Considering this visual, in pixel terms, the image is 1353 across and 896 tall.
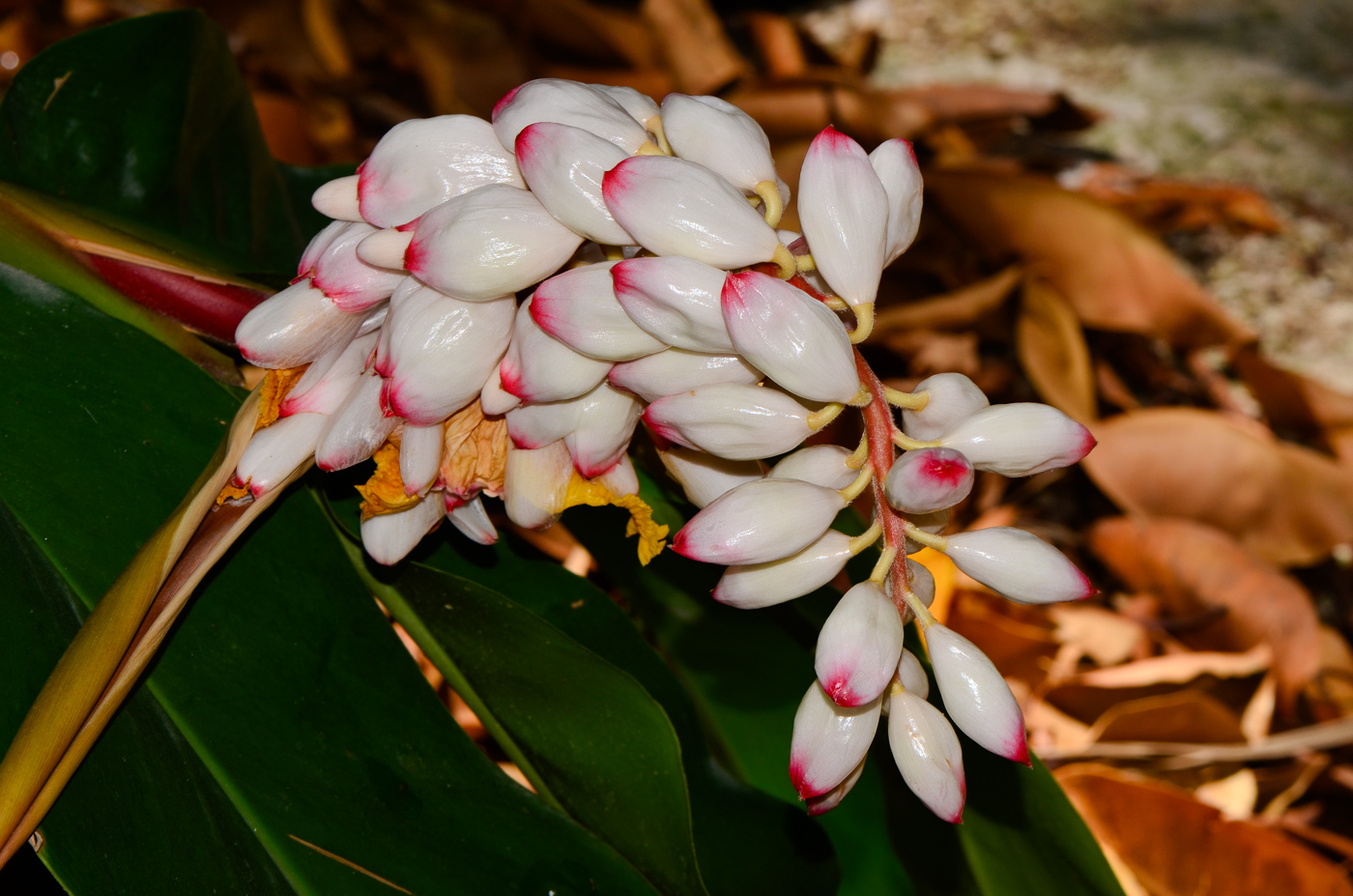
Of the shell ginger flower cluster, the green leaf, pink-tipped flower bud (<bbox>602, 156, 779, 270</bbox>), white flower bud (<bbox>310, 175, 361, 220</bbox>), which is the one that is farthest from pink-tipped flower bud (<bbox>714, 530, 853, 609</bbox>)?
the green leaf

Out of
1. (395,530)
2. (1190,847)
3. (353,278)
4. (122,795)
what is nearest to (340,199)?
(353,278)

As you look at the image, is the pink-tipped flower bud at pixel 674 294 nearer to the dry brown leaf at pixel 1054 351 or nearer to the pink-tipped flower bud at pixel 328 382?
the pink-tipped flower bud at pixel 328 382

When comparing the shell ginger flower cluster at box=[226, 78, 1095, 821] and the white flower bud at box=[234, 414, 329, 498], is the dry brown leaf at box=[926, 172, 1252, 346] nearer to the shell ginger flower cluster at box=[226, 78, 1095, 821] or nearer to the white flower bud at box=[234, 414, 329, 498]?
the shell ginger flower cluster at box=[226, 78, 1095, 821]

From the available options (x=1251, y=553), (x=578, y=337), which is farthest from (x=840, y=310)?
(x=1251, y=553)

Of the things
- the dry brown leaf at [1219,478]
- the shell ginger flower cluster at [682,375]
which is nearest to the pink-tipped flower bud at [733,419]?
the shell ginger flower cluster at [682,375]

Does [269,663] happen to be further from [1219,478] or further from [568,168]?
[1219,478]
